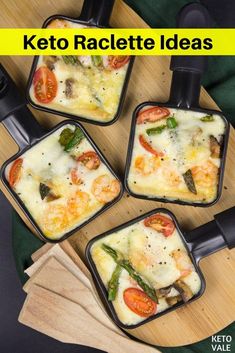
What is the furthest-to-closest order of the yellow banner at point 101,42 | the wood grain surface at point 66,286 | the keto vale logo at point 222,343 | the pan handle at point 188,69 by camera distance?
the keto vale logo at point 222,343
the wood grain surface at point 66,286
the yellow banner at point 101,42
the pan handle at point 188,69

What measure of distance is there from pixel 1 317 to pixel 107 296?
109 cm

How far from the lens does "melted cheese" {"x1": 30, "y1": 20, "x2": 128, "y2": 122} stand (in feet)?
10.8

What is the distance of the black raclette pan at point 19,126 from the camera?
328 centimetres

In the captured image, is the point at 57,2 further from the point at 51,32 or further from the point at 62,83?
the point at 62,83

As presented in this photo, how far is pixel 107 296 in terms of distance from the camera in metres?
3.35

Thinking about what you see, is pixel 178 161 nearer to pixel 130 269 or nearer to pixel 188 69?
pixel 188 69

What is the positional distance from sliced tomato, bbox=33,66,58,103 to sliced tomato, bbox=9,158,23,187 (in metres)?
0.35

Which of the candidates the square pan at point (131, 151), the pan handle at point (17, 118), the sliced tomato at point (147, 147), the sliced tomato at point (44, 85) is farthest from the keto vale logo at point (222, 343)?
the sliced tomato at point (44, 85)

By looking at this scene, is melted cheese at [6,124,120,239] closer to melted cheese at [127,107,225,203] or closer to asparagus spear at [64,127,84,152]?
asparagus spear at [64,127,84,152]

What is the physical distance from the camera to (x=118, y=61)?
10.8ft

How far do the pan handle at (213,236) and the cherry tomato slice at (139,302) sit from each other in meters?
0.35

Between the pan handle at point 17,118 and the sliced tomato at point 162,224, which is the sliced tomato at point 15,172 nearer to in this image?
the pan handle at point 17,118

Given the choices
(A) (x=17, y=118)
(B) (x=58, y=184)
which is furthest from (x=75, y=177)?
(A) (x=17, y=118)

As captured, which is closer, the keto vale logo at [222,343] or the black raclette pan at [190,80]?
the black raclette pan at [190,80]
